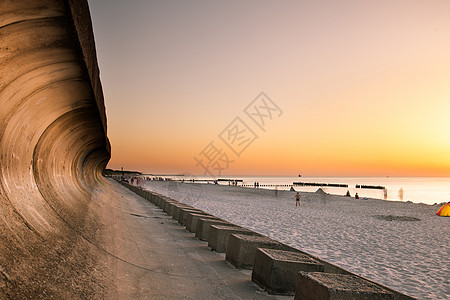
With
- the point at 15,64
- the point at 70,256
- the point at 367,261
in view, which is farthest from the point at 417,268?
the point at 15,64

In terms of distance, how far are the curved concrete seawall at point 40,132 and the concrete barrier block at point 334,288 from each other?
2.50m

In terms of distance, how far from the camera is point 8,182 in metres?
4.65

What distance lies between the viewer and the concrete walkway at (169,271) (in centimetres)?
483

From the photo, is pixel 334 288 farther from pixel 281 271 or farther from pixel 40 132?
pixel 40 132

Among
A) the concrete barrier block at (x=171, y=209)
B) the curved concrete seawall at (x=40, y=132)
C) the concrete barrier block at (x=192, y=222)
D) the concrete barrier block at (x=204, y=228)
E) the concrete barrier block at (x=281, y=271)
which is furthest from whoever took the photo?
the concrete barrier block at (x=171, y=209)

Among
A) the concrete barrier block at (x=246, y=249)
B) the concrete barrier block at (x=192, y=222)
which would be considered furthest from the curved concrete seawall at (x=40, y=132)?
the concrete barrier block at (x=192, y=222)

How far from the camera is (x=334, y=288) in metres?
3.77

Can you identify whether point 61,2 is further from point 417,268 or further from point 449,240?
point 449,240

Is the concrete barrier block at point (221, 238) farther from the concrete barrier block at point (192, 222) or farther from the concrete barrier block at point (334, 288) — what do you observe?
the concrete barrier block at point (334, 288)

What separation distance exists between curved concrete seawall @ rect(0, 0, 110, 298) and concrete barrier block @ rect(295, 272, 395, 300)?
250 centimetres

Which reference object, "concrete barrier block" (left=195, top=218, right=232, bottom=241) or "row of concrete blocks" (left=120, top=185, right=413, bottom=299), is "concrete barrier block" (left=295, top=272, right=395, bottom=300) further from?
"concrete barrier block" (left=195, top=218, right=232, bottom=241)

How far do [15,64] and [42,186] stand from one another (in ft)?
12.3

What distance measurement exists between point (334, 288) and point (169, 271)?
3097 mm

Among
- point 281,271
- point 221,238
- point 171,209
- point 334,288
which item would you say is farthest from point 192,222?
point 334,288
